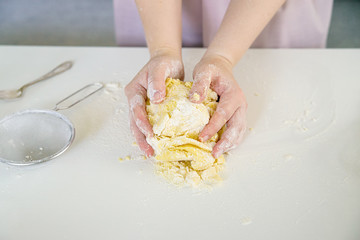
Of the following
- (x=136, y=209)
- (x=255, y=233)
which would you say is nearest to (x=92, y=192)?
(x=136, y=209)

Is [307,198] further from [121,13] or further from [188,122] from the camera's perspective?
[121,13]

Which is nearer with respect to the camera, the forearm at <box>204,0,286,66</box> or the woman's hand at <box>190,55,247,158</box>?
the woman's hand at <box>190,55,247,158</box>

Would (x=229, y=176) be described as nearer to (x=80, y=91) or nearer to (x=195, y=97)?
(x=195, y=97)

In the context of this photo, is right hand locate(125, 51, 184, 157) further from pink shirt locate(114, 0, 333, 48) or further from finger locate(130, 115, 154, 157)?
pink shirt locate(114, 0, 333, 48)

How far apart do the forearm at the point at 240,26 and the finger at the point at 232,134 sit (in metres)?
0.20

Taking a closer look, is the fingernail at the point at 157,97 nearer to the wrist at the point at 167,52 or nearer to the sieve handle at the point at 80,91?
the wrist at the point at 167,52

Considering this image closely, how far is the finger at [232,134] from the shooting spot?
34.5 inches

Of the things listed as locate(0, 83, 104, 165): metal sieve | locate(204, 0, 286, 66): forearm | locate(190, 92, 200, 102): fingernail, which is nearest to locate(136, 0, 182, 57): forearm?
locate(204, 0, 286, 66): forearm

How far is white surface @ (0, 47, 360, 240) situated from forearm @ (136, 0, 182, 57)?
0.13m

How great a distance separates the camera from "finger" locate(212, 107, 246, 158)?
0.88 m

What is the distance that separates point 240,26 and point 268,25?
255 millimetres

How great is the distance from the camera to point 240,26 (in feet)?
3.50

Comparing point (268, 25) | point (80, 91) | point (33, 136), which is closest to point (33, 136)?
point (33, 136)

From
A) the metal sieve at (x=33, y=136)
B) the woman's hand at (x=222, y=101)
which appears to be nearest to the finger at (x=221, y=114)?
the woman's hand at (x=222, y=101)
